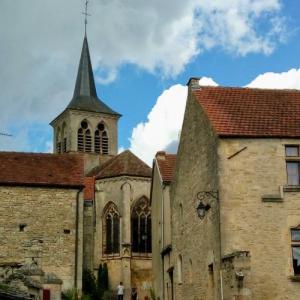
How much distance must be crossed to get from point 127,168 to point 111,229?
447 cm

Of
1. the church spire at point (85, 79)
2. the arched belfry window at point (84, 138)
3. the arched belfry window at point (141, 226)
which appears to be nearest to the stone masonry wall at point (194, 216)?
the arched belfry window at point (141, 226)

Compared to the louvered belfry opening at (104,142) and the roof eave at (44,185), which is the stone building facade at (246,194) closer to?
the roof eave at (44,185)

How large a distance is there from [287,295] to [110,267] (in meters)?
24.7

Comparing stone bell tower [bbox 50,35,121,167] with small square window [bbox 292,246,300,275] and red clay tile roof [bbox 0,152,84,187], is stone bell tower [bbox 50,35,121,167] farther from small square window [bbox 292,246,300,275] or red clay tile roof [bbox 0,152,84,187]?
small square window [bbox 292,246,300,275]

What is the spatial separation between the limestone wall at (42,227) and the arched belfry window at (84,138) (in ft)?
95.7

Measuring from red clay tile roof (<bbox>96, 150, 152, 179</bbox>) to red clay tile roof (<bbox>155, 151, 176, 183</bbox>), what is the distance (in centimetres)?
1171

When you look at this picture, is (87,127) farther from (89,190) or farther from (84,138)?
(89,190)

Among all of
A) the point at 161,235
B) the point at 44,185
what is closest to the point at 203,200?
the point at 161,235

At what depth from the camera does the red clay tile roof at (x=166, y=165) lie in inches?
1293

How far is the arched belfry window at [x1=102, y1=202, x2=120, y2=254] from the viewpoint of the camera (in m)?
46.0

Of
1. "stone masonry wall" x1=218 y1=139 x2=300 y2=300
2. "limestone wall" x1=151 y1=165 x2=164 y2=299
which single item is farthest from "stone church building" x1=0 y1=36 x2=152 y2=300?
"stone masonry wall" x1=218 y1=139 x2=300 y2=300

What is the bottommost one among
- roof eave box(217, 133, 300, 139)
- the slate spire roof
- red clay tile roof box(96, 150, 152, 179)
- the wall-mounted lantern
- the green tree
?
the green tree

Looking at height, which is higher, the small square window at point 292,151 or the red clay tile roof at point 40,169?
the red clay tile roof at point 40,169

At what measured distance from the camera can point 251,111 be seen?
989 inches
